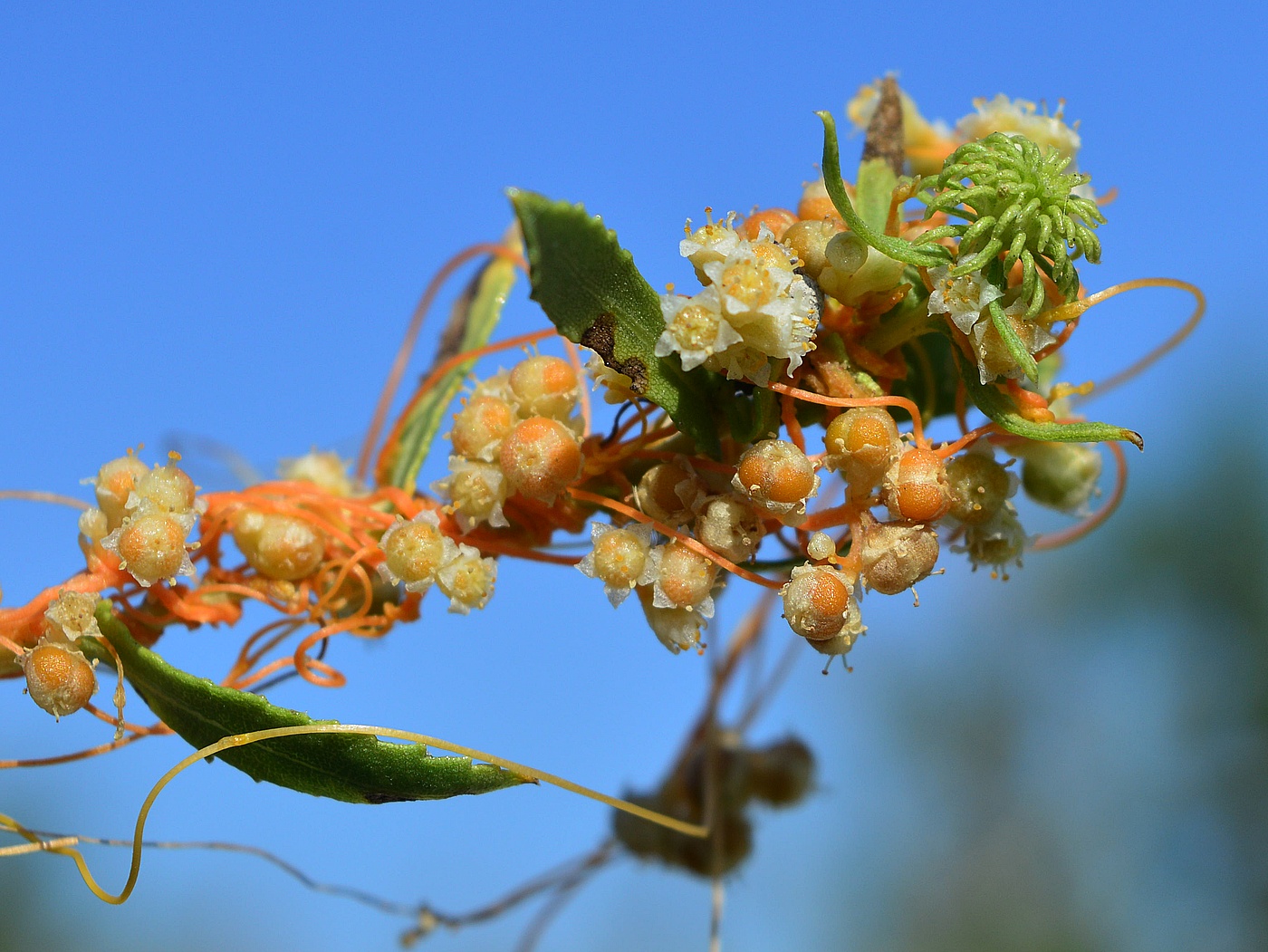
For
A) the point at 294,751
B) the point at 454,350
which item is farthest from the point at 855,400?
the point at 454,350

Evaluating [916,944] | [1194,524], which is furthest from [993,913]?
[1194,524]

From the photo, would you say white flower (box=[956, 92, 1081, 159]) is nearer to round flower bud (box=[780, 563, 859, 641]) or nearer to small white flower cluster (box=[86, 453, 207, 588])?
round flower bud (box=[780, 563, 859, 641])

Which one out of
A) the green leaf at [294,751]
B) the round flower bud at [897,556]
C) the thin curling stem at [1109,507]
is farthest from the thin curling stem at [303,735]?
the thin curling stem at [1109,507]

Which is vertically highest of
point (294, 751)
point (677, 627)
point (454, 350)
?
point (454, 350)

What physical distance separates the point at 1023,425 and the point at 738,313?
248mm

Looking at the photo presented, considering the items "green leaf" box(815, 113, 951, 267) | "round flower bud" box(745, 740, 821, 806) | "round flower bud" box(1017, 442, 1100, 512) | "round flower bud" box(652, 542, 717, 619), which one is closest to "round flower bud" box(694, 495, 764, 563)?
"round flower bud" box(652, 542, 717, 619)

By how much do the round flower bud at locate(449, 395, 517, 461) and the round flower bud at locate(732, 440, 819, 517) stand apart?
246mm

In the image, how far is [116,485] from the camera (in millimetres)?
1017

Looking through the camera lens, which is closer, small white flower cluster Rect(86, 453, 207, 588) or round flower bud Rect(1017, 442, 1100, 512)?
small white flower cluster Rect(86, 453, 207, 588)

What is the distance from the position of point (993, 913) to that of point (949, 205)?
10.8 meters

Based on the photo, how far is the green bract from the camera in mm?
831

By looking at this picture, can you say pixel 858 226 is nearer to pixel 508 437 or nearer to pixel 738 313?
pixel 738 313

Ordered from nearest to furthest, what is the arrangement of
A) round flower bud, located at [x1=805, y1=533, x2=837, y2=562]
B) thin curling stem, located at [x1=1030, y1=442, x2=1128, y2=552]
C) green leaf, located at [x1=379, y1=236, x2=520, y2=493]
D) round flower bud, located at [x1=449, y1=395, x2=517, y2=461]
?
1. round flower bud, located at [x1=805, y1=533, x2=837, y2=562]
2. round flower bud, located at [x1=449, y1=395, x2=517, y2=461]
3. green leaf, located at [x1=379, y1=236, x2=520, y2=493]
4. thin curling stem, located at [x1=1030, y1=442, x2=1128, y2=552]

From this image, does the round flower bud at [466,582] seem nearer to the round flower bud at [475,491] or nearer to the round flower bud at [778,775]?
the round flower bud at [475,491]
